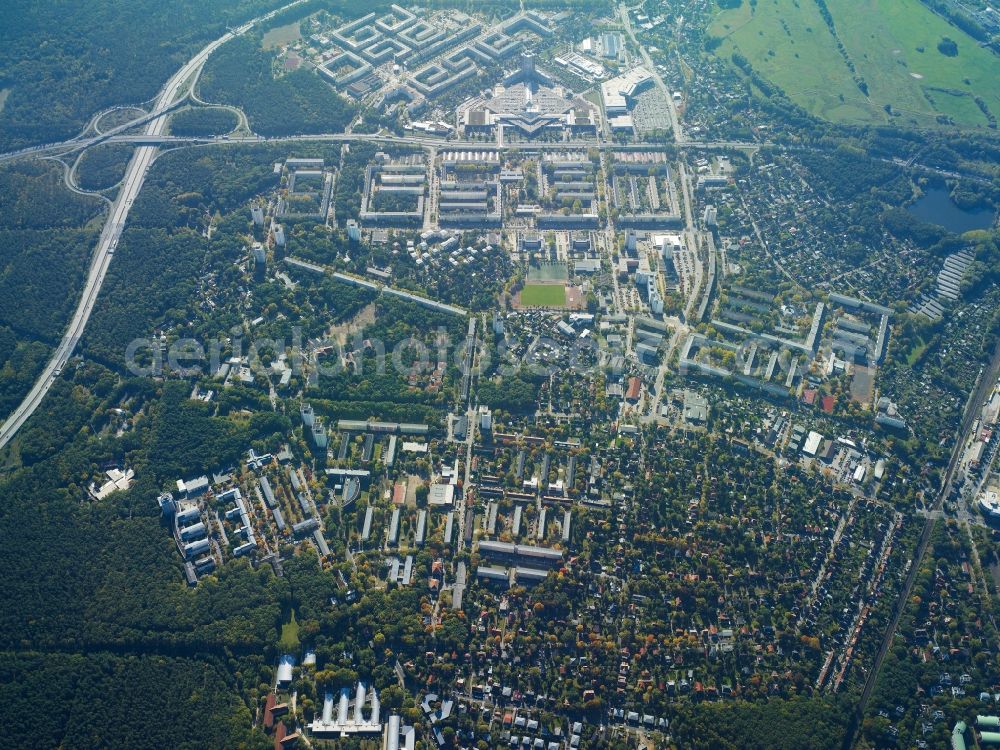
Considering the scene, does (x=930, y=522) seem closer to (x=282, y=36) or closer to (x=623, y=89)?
(x=623, y=89)

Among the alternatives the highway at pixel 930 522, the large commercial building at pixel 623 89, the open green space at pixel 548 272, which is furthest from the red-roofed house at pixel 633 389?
the large commercial building at pixel 623 89

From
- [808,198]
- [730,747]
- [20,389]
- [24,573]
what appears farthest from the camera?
[808,198]

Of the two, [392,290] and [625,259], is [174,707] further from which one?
[625,259]

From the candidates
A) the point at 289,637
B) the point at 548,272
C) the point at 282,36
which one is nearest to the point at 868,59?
the point at 548,272

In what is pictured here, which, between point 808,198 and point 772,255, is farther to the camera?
point 808,198

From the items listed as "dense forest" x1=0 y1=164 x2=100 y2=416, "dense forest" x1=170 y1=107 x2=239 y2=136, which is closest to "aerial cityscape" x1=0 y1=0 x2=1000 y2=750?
"dense forest" x1=0 y1=164 x2=100 y2=416

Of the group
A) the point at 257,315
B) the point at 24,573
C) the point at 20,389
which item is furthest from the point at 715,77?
the point at 24,573

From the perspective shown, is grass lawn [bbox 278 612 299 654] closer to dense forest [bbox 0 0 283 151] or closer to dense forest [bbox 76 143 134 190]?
dense forest [bbox 76 143 134 190]
